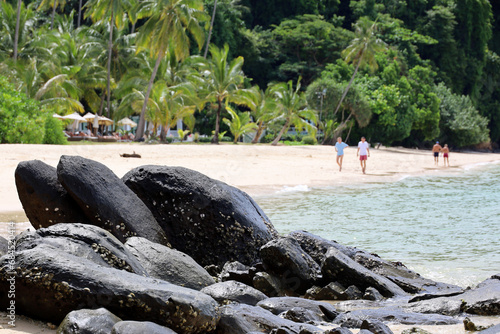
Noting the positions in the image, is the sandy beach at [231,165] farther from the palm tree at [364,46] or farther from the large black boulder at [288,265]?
the palm tree at [364,46]

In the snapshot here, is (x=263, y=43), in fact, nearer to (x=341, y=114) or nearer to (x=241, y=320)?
(x=341, y=114)

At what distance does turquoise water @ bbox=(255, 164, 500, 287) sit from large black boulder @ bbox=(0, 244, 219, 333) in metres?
4.14

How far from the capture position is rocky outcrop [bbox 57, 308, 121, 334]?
3193mm

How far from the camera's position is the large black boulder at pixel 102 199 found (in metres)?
5.95

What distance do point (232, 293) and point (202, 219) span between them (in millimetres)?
1599

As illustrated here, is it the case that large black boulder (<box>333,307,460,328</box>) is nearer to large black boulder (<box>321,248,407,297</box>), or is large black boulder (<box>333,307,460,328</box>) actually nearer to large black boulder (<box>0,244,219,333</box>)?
large black boulder (<box>321,248,407,297</box>)

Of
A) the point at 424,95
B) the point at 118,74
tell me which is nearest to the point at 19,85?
the point at 118,74

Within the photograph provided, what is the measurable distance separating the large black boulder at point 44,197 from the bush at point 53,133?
17.4 metres

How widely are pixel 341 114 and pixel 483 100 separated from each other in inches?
947

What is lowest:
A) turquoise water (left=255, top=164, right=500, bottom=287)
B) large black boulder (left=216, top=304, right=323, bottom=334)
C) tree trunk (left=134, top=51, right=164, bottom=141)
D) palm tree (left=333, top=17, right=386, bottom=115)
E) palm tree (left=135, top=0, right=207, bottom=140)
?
turquoise water (left=255, top=164, right=500, bottom=287)

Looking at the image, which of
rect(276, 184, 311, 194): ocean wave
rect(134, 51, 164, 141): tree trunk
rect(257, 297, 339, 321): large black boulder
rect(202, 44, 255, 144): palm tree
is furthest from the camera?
rect(202, 44, 255, 144): palm tree

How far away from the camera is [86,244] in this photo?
14.8 ft

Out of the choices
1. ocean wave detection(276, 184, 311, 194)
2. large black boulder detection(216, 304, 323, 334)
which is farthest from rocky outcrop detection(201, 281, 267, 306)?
ocean wave detection(276, 184, 311, 194)

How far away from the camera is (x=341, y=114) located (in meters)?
43.8
